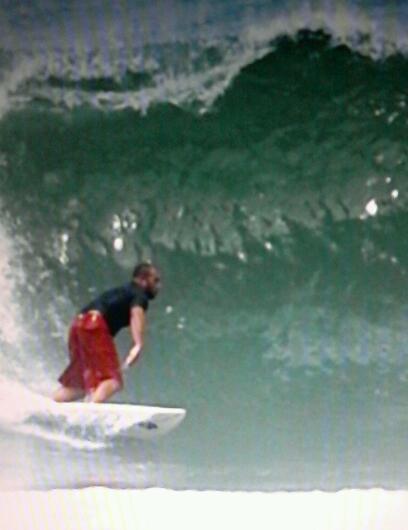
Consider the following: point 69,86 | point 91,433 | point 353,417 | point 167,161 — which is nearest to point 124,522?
point 91,433

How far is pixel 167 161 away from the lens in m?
1.75

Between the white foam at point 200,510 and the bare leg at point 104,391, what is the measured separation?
211 millimetres

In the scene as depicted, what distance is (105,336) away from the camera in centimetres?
176

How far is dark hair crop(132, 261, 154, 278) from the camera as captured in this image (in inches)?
69.0

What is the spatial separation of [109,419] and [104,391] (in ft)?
0.20

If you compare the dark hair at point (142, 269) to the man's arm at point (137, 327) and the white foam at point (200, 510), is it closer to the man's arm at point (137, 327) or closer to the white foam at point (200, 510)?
the man's arm at point (137, 327)

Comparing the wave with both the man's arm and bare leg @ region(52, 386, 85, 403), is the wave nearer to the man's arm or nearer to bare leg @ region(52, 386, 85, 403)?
the man's arm

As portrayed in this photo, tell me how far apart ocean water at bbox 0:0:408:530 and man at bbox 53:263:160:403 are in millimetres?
24

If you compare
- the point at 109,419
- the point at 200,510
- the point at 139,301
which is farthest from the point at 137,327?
the point at 200,510

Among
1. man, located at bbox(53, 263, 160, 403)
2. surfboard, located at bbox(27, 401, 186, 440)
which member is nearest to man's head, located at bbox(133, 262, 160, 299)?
man, located at bbox(53, 263, 160, 403)

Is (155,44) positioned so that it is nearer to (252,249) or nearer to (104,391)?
(252,249)

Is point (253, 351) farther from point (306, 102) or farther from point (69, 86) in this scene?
point (69, 86)

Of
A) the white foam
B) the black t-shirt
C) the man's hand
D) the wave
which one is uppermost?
the wave

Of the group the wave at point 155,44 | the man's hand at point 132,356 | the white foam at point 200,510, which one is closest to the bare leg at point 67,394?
the man's hand at point 132,356
